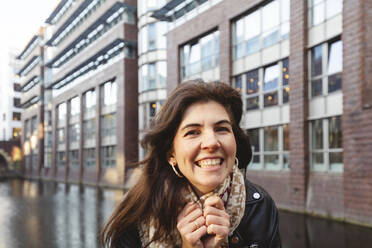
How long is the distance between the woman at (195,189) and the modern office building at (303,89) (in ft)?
30.0

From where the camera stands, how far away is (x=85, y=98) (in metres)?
35.1

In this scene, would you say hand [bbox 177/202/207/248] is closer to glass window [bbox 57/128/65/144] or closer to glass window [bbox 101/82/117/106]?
glass window [bbox 101/82/117/106]

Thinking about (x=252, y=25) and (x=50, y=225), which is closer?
(x=50, y=225)

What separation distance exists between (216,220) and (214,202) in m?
0.08

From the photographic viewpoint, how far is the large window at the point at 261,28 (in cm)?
1392

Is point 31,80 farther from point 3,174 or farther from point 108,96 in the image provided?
point 108,96

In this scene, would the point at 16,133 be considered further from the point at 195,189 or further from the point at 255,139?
the point at 195,189

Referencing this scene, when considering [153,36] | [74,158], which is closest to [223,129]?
[153,36]

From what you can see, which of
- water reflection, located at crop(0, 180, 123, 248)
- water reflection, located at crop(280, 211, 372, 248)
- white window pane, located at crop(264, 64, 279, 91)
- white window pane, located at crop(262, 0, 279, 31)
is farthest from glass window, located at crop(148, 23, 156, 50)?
water reflection, located at crop(280, 211, 372, 248)

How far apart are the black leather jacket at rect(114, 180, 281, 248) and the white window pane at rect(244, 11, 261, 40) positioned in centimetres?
1388

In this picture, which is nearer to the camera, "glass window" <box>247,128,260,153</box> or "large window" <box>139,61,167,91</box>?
"glass window" <box>247,128,260,153</box>

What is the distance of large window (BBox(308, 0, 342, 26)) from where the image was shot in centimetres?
1180

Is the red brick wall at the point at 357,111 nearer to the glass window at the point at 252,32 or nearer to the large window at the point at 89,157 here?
the glass window at the point at 252,32

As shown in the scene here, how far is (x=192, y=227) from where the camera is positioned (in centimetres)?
177
